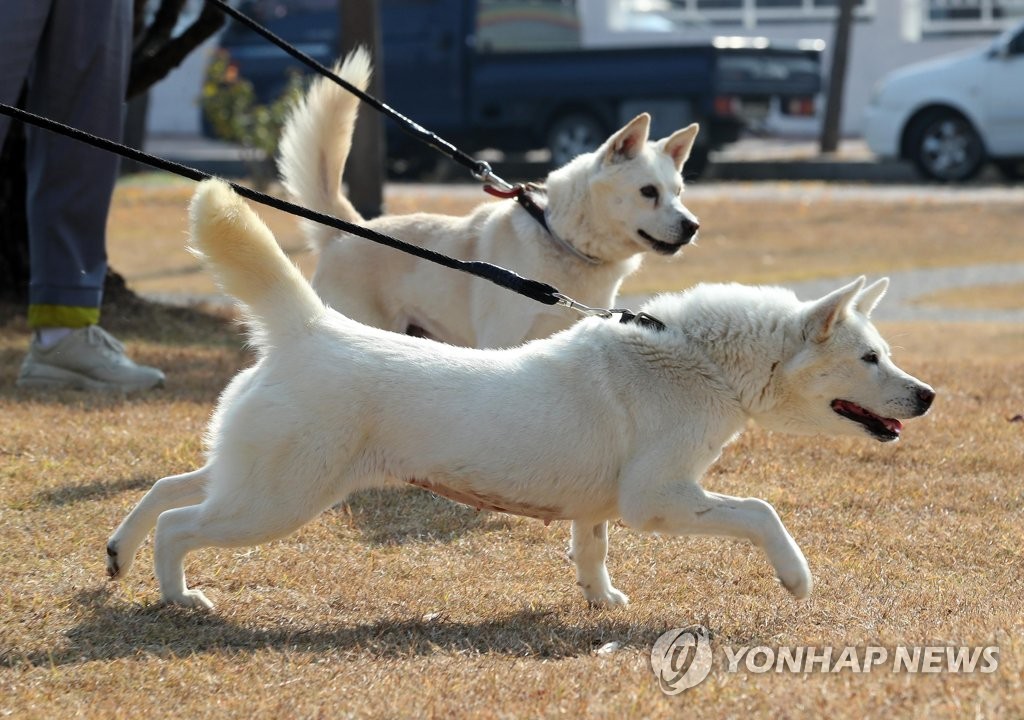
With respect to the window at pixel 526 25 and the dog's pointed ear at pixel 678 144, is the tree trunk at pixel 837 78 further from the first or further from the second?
the dog's pointed ear at pixel 678 144

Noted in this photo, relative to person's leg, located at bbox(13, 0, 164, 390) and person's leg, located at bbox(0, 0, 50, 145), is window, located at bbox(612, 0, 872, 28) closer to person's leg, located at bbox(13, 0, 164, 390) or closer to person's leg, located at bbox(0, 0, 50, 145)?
person's leg, located at bbox(13, 0, 164, 390)

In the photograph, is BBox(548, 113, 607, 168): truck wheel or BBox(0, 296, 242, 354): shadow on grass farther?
BBox(548, 113, 607, 168): truck wheel

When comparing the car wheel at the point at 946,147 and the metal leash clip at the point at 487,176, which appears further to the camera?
the car wheel at the point at 946,147

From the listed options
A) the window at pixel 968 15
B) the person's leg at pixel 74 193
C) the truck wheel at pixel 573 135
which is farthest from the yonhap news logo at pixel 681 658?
the window at pixel 968 15

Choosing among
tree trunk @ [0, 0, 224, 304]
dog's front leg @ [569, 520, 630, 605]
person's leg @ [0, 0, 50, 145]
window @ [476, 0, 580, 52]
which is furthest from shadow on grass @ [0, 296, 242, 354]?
window @ [476, 0, 580, 52]

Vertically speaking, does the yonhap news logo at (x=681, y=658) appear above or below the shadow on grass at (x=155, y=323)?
above

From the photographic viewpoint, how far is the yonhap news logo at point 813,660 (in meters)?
3.33

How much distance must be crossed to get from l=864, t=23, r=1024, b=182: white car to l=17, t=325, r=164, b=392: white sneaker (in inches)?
523

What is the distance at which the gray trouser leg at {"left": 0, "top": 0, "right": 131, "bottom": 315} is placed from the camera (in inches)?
221

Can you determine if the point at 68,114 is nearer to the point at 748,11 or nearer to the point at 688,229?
the point at 688,229

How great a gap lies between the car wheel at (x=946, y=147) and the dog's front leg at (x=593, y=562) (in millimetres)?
14693

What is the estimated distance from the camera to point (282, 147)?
20.0 feet

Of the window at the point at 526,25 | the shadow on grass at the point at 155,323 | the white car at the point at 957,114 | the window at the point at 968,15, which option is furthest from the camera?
the window at the point at 968,15

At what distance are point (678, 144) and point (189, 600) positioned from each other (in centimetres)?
316
